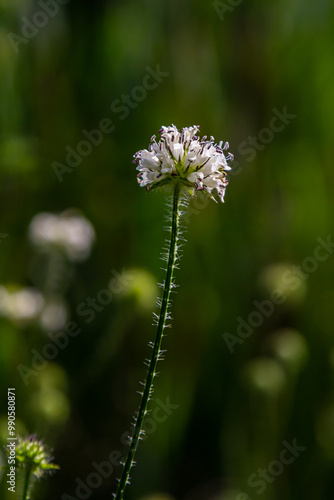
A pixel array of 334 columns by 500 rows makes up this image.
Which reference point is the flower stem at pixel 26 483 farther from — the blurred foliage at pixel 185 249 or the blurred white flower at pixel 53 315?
the blurred white flower at pixel 53 315

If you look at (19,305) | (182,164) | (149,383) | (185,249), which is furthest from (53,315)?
(149,383)

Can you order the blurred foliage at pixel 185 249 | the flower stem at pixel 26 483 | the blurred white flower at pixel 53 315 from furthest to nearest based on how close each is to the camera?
the blurred foliage at pixel 185 249, the blurred white flower at pixel 53 315, the flower stem at pixel 26 483

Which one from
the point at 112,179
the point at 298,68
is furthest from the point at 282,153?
the point at 112,179

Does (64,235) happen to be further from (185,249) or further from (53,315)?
(185,249)

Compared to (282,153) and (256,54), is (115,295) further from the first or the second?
(256,54)

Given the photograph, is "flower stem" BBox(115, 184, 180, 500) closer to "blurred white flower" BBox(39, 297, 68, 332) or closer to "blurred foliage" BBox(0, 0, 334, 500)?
"blurred foliage" BBox(0, 0, 334, 500)

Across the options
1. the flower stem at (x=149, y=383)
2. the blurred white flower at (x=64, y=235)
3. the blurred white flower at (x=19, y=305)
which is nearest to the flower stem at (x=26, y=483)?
the flower stem at (x=149, y=383)
